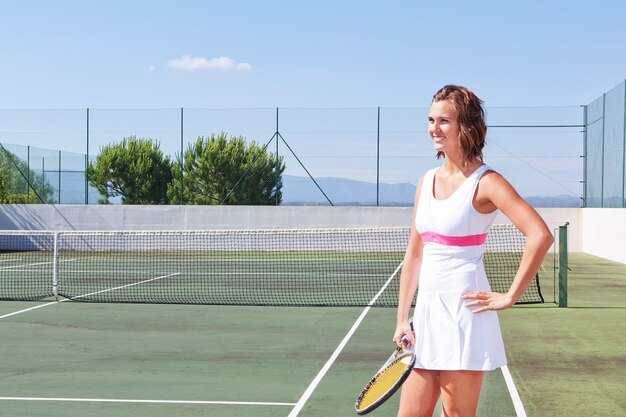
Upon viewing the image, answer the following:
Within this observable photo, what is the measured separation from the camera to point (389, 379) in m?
3.49

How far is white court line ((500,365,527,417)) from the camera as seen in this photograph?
6844 mm

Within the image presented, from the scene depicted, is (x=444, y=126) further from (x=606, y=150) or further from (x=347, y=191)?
(x=347, y=191)

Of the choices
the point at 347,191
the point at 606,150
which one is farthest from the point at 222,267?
the point at 606,150

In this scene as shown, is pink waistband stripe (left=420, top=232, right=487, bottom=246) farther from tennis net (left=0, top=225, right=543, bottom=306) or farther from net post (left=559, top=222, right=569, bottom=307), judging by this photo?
tennis net (left=0, top=225, right=543, bottom=306)

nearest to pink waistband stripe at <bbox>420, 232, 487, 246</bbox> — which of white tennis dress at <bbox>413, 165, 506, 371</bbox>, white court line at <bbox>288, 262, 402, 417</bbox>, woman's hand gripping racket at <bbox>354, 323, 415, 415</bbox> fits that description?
white tennis dress at <bbox>413, 165, 506, 371</bbox>

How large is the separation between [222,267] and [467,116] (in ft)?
67.7

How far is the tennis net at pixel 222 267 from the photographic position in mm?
16094

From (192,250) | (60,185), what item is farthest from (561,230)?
(60,185)

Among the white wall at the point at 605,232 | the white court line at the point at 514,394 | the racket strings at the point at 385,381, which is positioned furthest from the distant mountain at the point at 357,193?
the racket strings at the point at 385,381

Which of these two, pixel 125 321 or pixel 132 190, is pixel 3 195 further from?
pixel 125 321

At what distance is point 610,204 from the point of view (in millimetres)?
26344

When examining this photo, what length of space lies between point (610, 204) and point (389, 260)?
21.0 ft

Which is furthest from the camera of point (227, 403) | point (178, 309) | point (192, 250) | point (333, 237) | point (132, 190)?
point (132, 190)

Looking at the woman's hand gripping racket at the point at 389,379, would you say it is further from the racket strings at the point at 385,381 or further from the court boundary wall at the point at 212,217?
the court boundary wall at the point at 212,217
